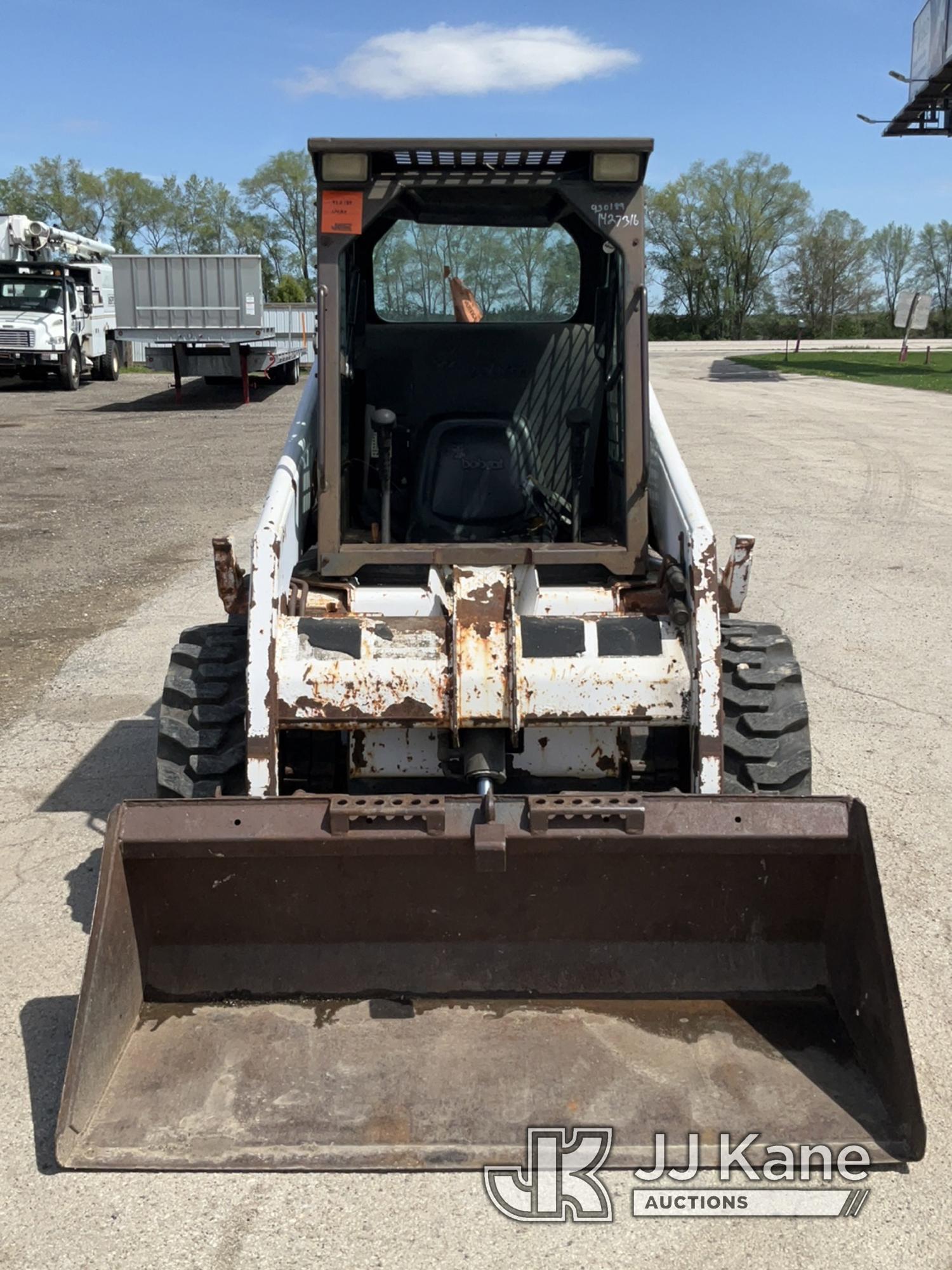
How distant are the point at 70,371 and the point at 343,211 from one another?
80.1ft

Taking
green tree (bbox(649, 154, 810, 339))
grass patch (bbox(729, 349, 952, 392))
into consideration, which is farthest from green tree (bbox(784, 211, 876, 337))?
grass patch (bbox(729, 349, 952, 392))

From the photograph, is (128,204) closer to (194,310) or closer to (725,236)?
(725,236)

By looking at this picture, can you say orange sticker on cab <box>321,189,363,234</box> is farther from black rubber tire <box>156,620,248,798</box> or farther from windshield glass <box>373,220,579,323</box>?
black rubber tire <box>156,620,248,798</box>

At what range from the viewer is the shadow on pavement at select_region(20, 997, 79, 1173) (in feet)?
10.0

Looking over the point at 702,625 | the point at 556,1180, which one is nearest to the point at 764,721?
the point at 702,625

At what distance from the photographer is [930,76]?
28.4m

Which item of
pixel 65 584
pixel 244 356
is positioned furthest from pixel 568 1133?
pixel 244 356

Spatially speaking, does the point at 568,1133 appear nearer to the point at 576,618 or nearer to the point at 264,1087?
the point at 264,1087

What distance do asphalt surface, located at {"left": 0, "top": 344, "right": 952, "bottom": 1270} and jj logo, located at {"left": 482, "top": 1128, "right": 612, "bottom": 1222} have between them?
4 centimetres

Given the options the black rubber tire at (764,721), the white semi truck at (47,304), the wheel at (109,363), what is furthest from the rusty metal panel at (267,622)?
the wheel at (109,363)

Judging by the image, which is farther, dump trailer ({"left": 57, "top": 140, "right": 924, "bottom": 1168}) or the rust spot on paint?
the rust spot on paint

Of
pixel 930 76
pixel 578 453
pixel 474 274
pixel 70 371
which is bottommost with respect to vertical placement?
pixel 70 371

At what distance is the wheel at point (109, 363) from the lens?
97.2 feet

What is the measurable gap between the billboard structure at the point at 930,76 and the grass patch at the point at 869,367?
20.3 feet
